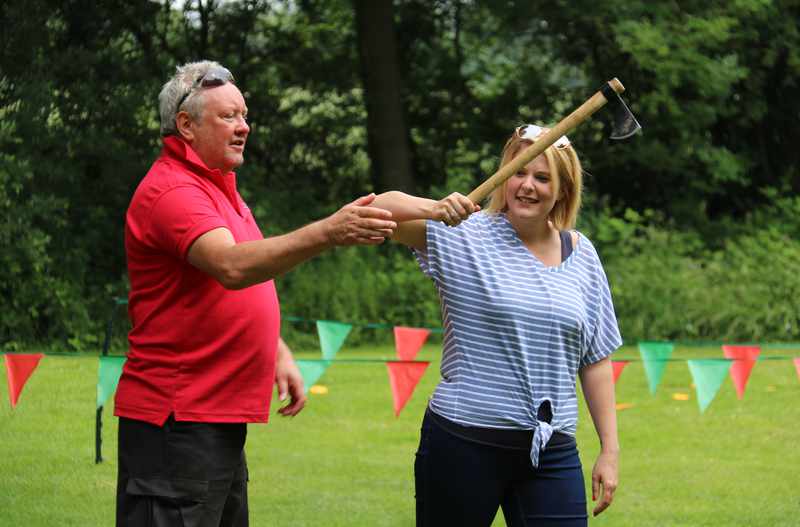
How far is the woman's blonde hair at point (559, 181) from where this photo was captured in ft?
A: 12.3

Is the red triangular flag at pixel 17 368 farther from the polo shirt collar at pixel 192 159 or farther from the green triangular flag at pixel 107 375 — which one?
the polo shirt collar at pixel 192 159

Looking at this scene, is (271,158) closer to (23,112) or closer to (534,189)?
(23,112)

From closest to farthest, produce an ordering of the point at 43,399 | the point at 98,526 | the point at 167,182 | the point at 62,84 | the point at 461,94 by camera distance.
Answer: the point at 167,182 → the point at 98,526 → the point at 43,399 → the point at 62,84 → the point at 461,94

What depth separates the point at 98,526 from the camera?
6.38m

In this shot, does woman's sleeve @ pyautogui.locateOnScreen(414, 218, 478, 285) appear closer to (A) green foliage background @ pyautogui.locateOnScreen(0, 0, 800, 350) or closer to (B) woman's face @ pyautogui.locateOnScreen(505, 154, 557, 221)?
(B) woman's face @ pyautogui.locateOnScreen(505, 154, 557, 221)

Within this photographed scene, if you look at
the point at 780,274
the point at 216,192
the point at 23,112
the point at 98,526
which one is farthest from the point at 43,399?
the point at 780,274

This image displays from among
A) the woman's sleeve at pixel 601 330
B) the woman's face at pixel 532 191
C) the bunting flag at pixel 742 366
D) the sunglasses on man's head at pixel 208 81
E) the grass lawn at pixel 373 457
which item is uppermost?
the sunglasses on man's head at pixel 208 81

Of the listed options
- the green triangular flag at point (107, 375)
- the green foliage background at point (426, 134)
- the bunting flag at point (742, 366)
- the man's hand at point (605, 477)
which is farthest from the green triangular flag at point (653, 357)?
the green foliage background at point (426, 134)

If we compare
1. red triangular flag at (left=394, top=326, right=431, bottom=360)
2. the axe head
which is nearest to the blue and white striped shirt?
the axe head

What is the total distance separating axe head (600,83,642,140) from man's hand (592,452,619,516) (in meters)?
0.93

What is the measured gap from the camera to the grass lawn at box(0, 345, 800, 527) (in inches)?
265

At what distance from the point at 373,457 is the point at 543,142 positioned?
15.9 feet

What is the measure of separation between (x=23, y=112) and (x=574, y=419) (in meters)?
10.4

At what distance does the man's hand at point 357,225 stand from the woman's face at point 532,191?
0.65m
